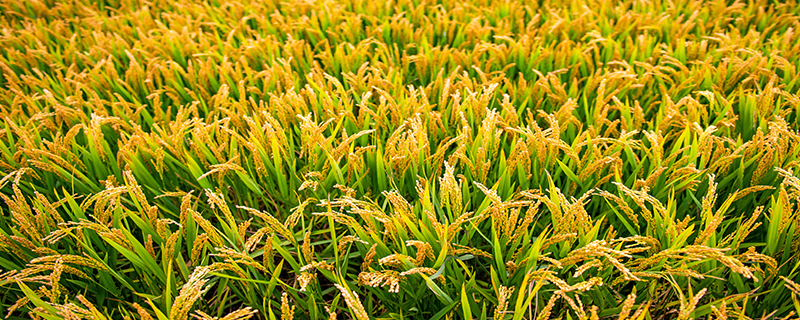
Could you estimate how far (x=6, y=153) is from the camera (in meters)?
A: 1.80

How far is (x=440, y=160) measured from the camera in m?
1.68

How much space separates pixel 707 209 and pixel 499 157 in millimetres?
695

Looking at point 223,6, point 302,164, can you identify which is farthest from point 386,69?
point 223,6

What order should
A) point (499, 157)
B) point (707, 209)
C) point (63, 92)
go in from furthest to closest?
point (63, 92), point (499, 157), point (707, 209)

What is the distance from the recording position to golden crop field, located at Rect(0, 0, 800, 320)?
130 cm

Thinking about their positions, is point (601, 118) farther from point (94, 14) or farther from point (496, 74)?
point (94, 14)

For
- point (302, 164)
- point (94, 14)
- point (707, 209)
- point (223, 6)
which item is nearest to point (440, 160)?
point (302, 164)

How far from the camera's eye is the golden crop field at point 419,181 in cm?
130

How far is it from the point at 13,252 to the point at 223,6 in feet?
7.27

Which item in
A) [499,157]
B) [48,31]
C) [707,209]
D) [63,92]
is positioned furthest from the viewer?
[48,31]

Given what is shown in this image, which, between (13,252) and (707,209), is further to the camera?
(13,252)

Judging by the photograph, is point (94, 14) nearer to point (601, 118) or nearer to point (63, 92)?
point (63, 92)

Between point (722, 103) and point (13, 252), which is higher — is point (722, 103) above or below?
above

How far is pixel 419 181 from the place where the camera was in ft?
5.44
